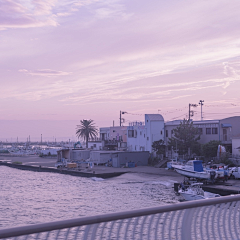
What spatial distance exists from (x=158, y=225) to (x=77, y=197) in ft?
109

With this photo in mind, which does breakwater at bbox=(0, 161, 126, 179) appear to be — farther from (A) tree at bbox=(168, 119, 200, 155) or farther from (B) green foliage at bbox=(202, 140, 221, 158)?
(B) green foliage at bbox=(202, 140, 221, 158)

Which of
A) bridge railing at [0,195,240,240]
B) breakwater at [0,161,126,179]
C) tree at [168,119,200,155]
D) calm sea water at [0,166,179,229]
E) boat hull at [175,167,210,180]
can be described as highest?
tree at [168,119,200,155]

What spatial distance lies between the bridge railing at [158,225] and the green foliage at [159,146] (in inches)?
2216

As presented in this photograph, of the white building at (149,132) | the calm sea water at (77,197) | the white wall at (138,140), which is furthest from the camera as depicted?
the white wall at (138,140)

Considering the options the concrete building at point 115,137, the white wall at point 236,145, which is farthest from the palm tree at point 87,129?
the white wall at point 236,145

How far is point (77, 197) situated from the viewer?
3719cm

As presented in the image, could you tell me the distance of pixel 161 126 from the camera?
68.0 meters

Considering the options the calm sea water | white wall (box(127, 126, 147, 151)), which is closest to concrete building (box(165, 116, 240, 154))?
white wall (box(127, 126, 147, 151))

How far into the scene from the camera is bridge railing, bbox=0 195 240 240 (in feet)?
13.2

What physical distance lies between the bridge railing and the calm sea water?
70.2 ft

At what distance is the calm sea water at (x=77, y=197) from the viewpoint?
2860 cm

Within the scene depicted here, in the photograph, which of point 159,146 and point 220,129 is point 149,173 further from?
point 220,129

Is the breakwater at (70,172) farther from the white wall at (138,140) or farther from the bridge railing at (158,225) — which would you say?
the bridge railing at (158,225)

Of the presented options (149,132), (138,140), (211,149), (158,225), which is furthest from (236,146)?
(158,225)
